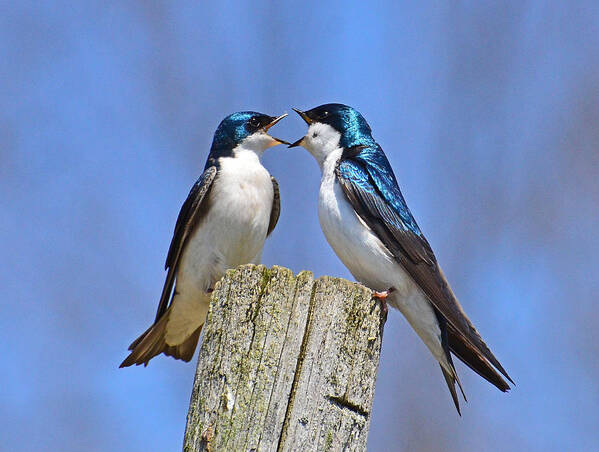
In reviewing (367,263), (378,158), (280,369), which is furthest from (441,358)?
(280,369)

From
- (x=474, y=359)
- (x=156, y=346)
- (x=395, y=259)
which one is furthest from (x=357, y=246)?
(x=156, y=346)

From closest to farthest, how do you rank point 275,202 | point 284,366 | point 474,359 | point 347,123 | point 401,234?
point 284,366 < point 474,359 < point 401,234 < point 347,123 < point 275,202

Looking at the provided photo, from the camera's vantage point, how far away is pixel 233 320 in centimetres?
169

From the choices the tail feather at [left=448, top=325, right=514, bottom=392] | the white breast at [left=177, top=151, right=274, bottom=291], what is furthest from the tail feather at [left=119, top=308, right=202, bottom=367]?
the tail feather at [left=448, top=325, right=514, bottom=392]

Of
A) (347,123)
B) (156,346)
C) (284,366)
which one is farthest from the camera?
(156,346)

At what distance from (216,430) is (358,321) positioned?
41 centimetres

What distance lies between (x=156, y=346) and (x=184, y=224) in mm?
565

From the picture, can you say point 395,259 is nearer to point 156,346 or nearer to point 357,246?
point 357,246

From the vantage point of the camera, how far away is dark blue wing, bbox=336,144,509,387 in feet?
8.32

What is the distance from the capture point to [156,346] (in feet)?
11.1

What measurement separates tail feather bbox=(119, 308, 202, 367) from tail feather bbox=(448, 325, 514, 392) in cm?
130

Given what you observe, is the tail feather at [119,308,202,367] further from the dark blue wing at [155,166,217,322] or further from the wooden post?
the wooden post

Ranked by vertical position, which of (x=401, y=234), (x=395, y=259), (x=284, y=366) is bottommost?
(x=284, y=366)

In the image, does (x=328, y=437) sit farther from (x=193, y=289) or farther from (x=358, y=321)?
(x=193, y=289)
